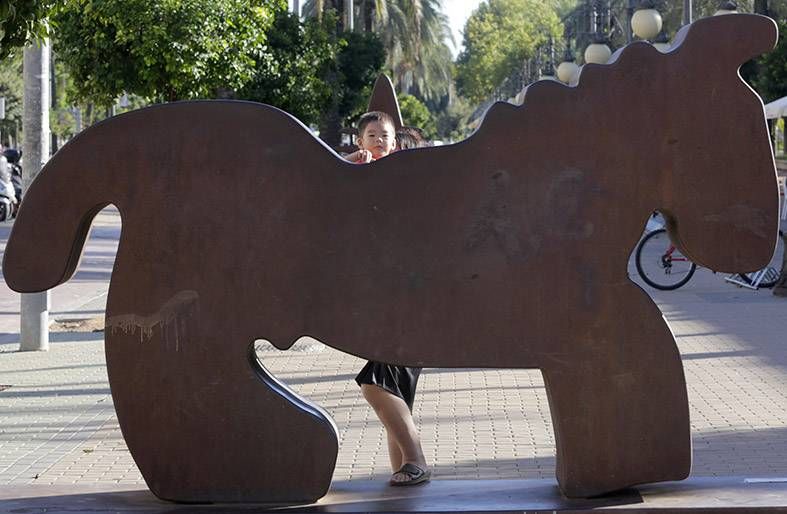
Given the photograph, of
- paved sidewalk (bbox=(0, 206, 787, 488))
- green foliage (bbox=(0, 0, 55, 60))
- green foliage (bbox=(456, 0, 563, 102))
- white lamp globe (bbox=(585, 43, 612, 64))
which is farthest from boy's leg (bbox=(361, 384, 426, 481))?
green foliage (bbox=(456, 0, 563, 102))

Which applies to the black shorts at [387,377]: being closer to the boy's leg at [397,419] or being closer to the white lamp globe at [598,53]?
the boy's leg at [397,419]

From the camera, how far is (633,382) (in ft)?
16.3

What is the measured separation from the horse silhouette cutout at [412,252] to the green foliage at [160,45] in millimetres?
6721

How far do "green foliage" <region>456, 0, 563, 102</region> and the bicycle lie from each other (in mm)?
52371

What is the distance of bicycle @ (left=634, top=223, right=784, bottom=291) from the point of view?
15.0 metres

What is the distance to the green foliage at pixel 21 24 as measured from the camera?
6.88 m

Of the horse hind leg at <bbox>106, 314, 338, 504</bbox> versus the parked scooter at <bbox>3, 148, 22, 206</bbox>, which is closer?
the horse hind leg at <bbox>106, 314, 338, 504</bbox>

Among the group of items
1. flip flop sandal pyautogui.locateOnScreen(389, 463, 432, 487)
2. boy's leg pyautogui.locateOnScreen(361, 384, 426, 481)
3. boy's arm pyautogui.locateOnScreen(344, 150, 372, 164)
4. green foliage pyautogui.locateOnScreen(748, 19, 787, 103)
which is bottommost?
flip flop sandal pyautogui.locateOnScreen(389, 463, 432, 487)

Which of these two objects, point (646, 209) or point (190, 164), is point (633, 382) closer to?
point (646, 209)

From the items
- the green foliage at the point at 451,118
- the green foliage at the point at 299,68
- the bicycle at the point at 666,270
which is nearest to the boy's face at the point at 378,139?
the bicycle at the point at 666,270

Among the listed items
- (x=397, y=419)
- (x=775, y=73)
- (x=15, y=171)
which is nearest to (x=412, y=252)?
(x=397, y=419)

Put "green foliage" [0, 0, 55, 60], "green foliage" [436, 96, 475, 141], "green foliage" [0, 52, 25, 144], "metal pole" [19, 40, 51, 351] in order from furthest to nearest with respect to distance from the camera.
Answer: "green foliage" [436, 96, 475, 141], "green foliage" [0, 52, 25, 144], "metal pole" [19, 40, 51, 351], "green foliage" [0, 0, 55, 60]

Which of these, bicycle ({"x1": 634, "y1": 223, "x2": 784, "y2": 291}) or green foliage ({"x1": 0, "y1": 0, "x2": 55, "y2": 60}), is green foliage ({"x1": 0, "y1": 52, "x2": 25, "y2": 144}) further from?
green foliage ({"x1": 0, "y1": 0, "x2": 55, "y2": 60})

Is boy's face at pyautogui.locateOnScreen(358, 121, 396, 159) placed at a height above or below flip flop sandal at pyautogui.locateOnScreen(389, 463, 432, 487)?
above
